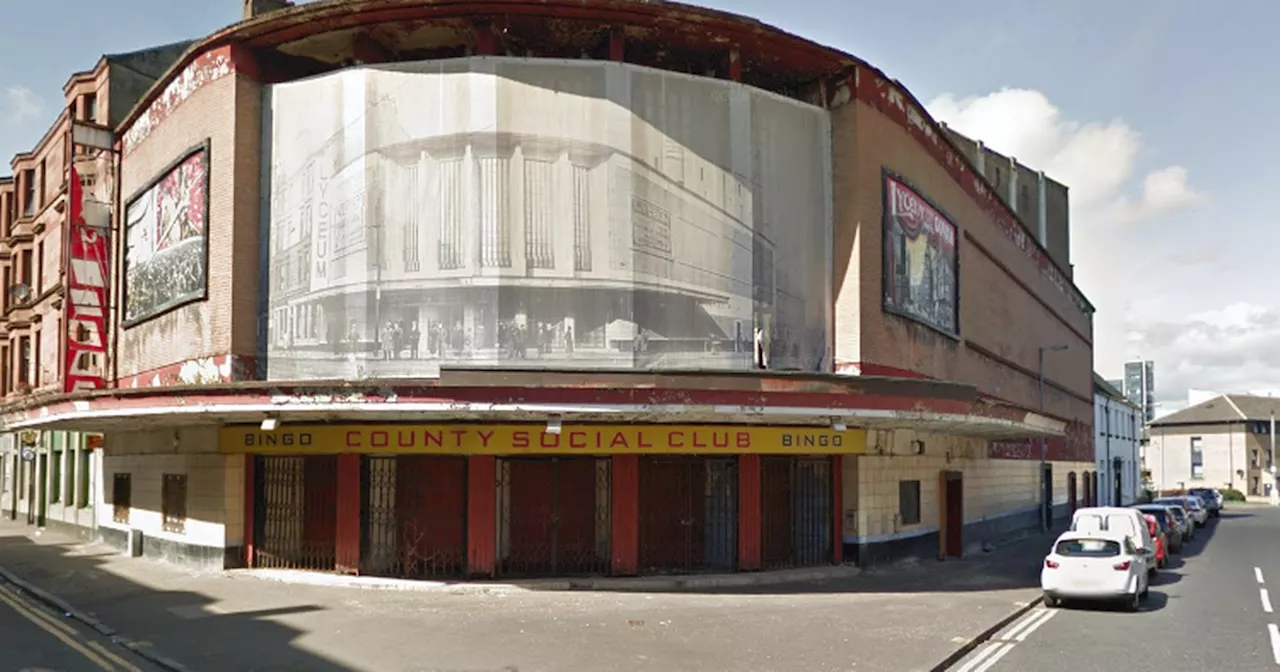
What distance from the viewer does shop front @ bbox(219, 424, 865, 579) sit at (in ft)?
66.2

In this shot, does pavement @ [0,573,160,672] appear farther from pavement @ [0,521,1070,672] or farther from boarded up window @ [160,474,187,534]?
boarded up window @ [160,474,187,534]

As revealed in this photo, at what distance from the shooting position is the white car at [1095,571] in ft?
59.0

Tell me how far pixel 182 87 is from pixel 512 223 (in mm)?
9891

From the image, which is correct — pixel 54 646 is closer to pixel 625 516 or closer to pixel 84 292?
pixel 625 516

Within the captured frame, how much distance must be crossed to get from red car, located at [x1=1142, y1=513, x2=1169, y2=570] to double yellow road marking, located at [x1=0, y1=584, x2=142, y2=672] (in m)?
23.9

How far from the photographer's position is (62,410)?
2166cm

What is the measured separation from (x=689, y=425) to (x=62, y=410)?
13.5 metres

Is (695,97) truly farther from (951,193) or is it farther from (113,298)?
(113,298)

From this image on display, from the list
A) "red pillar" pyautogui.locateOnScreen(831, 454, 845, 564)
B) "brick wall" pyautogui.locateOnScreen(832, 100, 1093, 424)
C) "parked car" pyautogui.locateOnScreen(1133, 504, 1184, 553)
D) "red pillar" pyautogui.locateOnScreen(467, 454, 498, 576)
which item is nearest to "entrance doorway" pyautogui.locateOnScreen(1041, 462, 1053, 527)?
"brick wall" pyautogui.locateOnScreen(832, 100, 1093, 424)

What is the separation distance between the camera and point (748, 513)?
2178cm

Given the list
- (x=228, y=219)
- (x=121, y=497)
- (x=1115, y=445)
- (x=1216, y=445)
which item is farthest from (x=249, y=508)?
(x=1216, y=445)

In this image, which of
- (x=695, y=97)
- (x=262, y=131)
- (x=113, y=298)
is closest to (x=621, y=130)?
(x=695, y=97)

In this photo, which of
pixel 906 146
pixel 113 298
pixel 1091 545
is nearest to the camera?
pixel 1091 545

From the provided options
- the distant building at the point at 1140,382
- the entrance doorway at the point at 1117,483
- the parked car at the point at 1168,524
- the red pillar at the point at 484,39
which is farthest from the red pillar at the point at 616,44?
the distant building at the point at 1140,382
